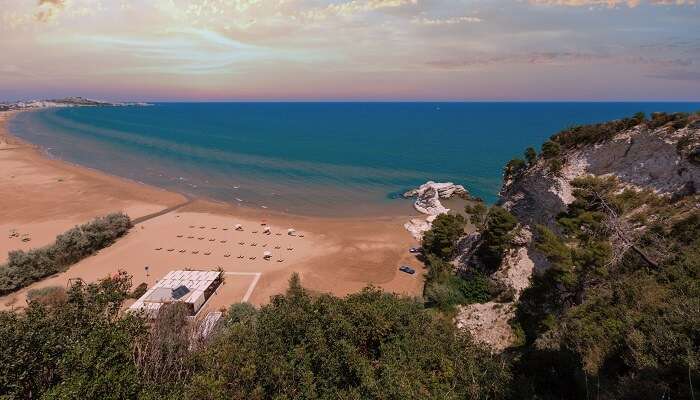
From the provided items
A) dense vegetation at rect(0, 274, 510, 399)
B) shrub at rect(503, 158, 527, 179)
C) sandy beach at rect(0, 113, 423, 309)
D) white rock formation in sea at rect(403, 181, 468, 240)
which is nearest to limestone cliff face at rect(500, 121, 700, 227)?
shrub at rect(503, 158, 527, 179)

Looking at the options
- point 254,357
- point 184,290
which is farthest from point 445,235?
point 254,357

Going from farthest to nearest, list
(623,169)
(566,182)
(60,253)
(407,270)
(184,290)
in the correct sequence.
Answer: (407,270), (60,253), (566,182), (184,290), (623,169)

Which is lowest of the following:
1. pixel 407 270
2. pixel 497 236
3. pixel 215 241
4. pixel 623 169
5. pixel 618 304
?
pixel 407 270

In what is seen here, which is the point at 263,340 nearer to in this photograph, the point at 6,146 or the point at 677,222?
the point at 677,222

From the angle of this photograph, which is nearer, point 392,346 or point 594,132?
point 392,346

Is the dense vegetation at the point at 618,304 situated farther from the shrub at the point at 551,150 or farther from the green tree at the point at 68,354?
the green tree at the point at 68,354

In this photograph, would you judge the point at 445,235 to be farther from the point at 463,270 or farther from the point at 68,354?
the point at 68,354

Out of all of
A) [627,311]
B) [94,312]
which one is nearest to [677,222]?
[627,311]

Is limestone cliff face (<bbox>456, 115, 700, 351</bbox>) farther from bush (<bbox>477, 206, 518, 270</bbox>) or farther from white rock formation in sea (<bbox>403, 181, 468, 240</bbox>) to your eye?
white rock formation in sea (<bbox>403, 181, 468, 240</bbox>)
